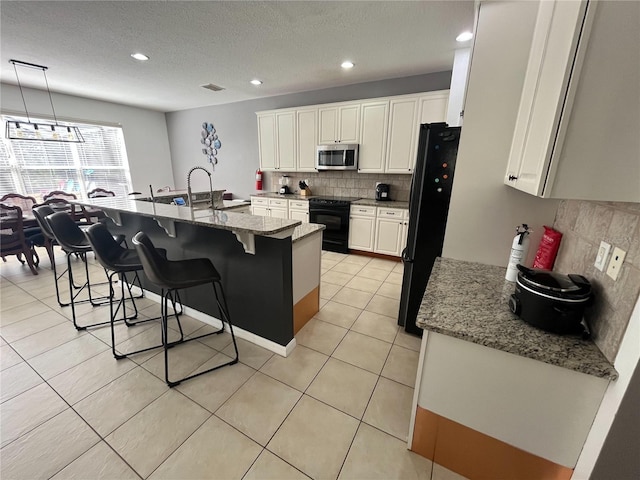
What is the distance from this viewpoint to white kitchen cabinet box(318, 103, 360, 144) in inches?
159

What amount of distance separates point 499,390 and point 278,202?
4.20 metres

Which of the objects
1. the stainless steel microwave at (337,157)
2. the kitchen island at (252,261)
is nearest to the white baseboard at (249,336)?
the kitchen island at (252,261)

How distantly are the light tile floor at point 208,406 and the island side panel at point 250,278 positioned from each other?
215mm

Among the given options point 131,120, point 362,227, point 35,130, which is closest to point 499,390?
point 362,227

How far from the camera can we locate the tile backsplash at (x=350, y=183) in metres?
4.24

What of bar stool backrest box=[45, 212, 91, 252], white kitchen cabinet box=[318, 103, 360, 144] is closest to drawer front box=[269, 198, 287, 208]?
white kitchen cabinet box=[318, 103, 360, 144]

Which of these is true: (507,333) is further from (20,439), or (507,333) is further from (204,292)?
(20,439)

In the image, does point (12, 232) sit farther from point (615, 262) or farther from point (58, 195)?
point (615, 262)

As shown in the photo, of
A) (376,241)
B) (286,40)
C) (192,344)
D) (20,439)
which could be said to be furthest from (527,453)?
(286,40)

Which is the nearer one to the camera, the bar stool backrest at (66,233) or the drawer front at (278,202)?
the bar stool backrest at (66,233)

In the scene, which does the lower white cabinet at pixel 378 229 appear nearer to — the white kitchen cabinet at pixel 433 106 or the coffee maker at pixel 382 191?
the coffee maker at pixel 382 191

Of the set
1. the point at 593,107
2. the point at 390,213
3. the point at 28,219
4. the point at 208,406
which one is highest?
the point at 593,107

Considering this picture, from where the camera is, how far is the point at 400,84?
3.90 meters

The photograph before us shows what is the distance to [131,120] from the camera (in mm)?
5766
